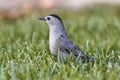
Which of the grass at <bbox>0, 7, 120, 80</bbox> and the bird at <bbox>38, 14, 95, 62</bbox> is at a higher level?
the bird at <bbox>38, 14, 95, 62</bbox>

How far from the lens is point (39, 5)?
565 inches

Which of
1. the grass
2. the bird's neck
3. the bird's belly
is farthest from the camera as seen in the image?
the bird's neck

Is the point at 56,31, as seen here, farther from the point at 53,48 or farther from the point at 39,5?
the point at 39,5

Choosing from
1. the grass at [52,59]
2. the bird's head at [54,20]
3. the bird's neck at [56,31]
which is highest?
the bird's head at [54,20]

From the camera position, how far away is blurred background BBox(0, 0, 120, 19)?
13445mm

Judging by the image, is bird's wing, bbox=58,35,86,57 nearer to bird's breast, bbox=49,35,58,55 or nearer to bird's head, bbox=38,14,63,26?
bird's breast, bbox=49,35,58,55

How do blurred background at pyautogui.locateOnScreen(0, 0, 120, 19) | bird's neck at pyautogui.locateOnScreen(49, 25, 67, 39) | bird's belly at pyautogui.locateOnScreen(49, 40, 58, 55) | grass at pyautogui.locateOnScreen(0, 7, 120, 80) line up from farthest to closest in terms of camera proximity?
1. blurred background at pyautogui.locateOnScreen(0, 0, 120, 19)
2. bird's neck at pyautogui.locateOnScreen(49, 25, 67, 39)
3. bird's belly at pyautogui.locateOnScreen(49, 40, 58, 55)
4. grass at pyautogui.locateOnScreen(0, 7, 120, 80)

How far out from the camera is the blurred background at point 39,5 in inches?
529

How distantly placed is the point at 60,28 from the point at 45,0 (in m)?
8.30

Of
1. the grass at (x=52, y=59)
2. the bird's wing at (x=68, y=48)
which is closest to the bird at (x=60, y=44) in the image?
the bird's wing at (x=68, y=48)

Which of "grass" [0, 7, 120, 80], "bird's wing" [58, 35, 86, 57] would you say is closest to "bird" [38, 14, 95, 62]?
"bird's wing" [58, 35, 86, 57]

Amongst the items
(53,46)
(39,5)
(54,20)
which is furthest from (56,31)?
Result: (39,5)

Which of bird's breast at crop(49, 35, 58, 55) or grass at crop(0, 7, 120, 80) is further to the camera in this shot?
bird's breast at crop(49, 35, 58, 55)

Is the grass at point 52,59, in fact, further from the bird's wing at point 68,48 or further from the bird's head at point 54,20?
the bird's head at point 54,20
